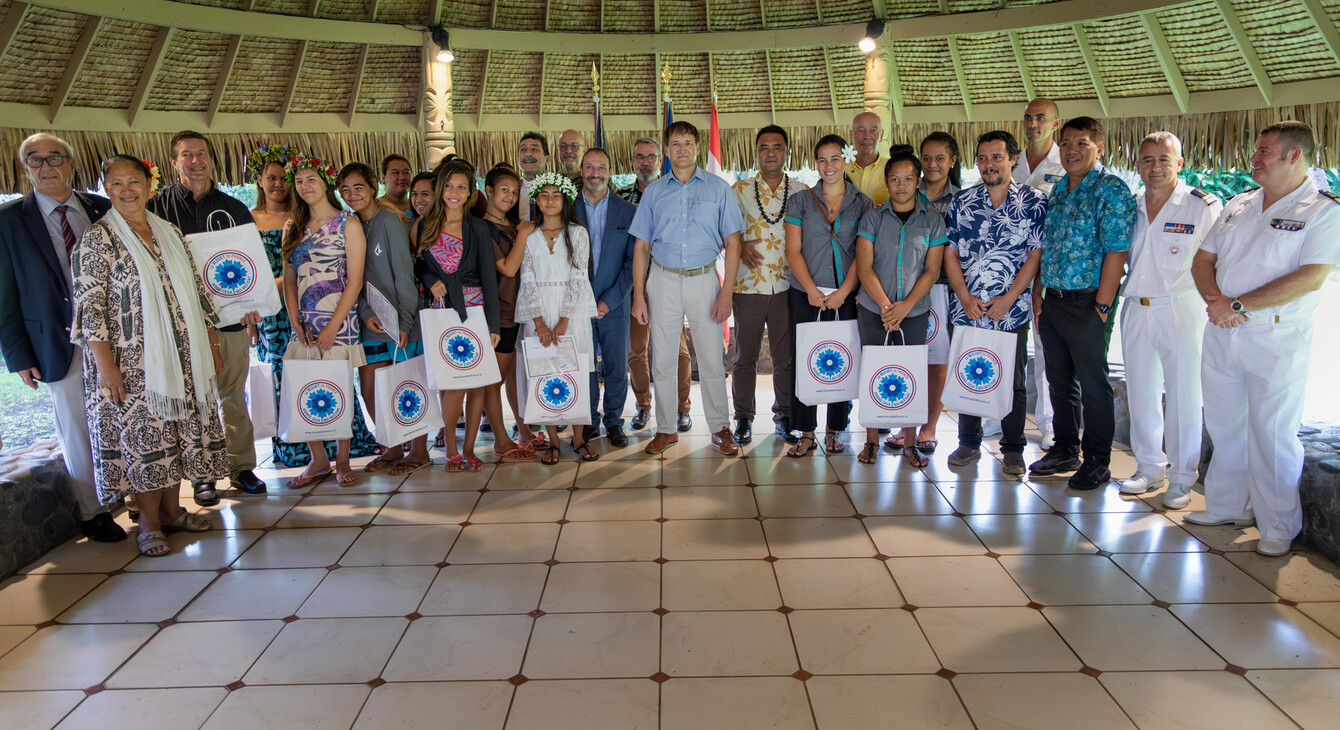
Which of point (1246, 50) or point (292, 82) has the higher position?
point (292, 82)

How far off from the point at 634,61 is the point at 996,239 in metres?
3.86

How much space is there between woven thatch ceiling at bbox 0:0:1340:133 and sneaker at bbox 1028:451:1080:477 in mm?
3066

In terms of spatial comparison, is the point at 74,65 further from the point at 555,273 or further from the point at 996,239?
the point at 996,239

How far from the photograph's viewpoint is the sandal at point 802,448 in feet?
14.1

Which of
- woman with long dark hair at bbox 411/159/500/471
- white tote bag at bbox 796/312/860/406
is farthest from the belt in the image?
woman with long dark hair at bbox 411/159/500/471

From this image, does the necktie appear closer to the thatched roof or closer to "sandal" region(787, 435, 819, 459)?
the thatched roof

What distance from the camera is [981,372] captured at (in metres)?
3.89

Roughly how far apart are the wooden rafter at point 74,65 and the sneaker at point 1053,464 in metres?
5.86

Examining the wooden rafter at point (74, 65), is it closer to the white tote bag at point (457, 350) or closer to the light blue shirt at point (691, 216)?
the white tote bag at point (457, 350)

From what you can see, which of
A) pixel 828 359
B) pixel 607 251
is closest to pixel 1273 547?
pixel 828 359

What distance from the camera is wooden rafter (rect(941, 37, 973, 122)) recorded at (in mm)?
6326

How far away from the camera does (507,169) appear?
422cm

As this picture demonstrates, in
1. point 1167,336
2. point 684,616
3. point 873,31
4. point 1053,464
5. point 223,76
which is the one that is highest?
point 873,31

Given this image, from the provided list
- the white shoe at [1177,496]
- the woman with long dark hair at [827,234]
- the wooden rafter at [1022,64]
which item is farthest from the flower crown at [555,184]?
the wooden rafter at [1022,64]
